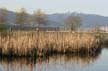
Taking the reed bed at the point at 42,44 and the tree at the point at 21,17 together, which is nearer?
the reed bed at the point at 42,44

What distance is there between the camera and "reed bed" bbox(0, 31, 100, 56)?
72.3 ft

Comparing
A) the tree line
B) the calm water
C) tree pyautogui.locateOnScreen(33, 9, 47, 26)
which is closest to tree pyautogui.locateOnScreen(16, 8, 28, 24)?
the tree line

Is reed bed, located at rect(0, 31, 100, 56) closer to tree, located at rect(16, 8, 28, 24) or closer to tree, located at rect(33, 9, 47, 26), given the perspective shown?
tree, located at rect(16, 8, 28, 24)

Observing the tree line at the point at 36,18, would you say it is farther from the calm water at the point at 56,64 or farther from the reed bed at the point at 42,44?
the calm water at the point at 56,64

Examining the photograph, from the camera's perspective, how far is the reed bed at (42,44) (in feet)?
72.3

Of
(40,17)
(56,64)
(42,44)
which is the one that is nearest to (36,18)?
(40,17)

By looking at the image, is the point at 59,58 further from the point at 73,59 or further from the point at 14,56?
the point at 14,56

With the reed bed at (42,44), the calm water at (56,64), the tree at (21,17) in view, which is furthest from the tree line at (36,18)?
the calm water at (56,64)

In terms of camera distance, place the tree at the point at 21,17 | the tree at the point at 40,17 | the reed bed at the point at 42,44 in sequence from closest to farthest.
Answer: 1. the reed bed at the point at 42,44
2. the tree at the point at 21,17
3. the tree at the point at 40,17

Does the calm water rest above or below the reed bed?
below

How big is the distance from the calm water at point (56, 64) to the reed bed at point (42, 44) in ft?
2.45

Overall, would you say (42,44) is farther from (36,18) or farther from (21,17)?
(36,18)

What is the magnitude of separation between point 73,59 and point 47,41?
2409mm

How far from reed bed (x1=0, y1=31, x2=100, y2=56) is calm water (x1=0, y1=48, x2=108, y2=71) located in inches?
29.4
